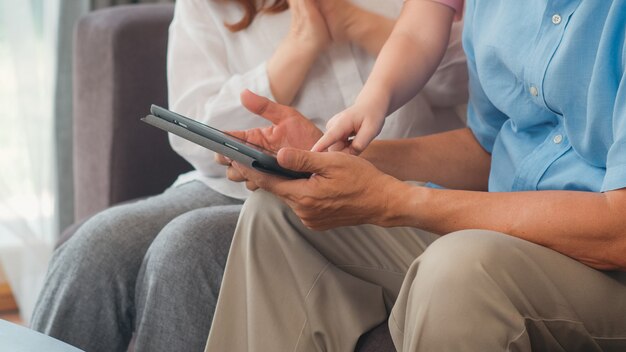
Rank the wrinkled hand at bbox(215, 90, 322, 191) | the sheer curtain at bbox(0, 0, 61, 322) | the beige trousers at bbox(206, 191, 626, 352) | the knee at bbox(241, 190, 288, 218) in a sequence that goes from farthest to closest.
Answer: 1. the sheer curtain at bbox(0, 0, 61, 322)
2. the wrinkled hand at bbox(215, 90, 322, 191)
3. the knee at bbox(241, 190, 288, 218)
4. the beige trousers at bbox(206, 191, 626, 352)

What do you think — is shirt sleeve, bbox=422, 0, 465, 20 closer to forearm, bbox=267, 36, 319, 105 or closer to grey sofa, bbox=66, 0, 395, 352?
forearm, bbox=267, 36, 319, 105

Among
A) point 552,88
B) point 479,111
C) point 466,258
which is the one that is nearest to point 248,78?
point 479,111

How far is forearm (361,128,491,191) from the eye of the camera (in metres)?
1.45

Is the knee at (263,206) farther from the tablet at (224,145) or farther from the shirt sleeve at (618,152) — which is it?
the shirt sleeve at (618,152)

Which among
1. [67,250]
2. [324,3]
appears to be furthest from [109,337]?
[324,3]

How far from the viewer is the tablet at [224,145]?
45.2 inches

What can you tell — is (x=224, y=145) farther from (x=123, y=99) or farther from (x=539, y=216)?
(x=123, y=99)

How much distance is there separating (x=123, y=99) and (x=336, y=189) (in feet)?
2.86

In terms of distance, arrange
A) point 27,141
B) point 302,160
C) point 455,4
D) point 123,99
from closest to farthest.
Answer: point 302,160 → point 455,4 → point 123,99 → point 27,141

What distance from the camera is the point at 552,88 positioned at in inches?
46.5

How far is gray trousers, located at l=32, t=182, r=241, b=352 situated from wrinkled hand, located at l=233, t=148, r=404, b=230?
308 millimetres

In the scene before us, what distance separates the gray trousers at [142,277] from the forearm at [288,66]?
21cm

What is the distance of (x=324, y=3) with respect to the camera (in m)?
1.66

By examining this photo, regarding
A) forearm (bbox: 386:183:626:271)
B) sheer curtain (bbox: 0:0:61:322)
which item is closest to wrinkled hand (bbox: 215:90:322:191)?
forearm (bbox: 386:183:626:271)
